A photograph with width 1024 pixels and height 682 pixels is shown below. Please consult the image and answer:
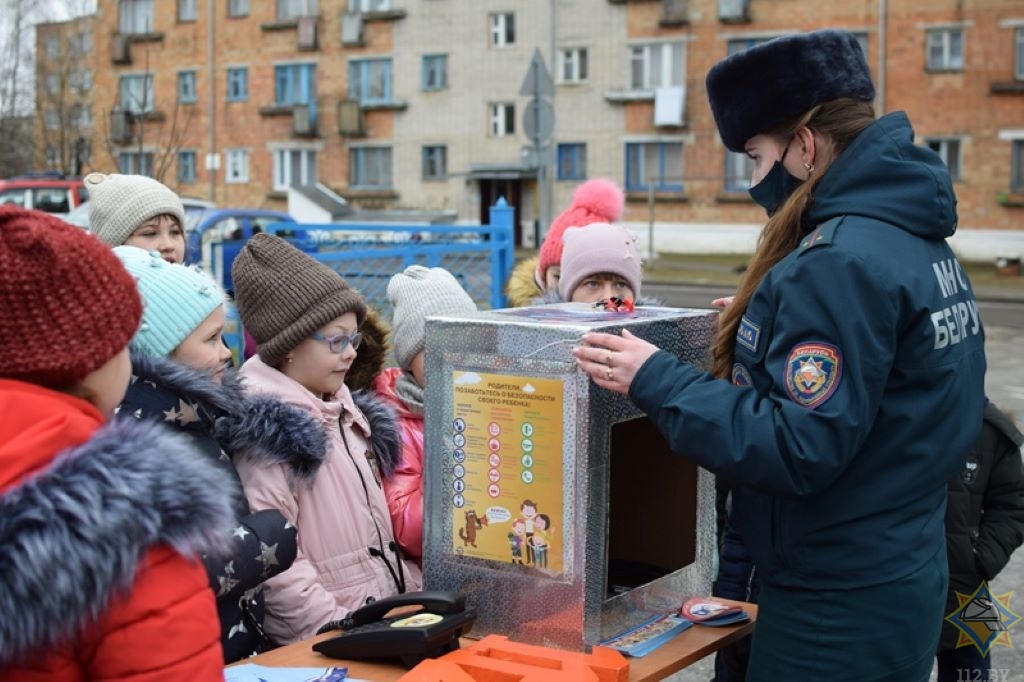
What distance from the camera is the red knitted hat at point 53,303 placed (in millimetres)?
1579

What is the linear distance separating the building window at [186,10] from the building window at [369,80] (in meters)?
6.47

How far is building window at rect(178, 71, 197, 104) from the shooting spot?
39.5 metres

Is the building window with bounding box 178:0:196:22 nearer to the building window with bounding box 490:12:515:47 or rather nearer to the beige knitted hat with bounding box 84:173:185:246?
the building window with bounding box 490:12:515:47

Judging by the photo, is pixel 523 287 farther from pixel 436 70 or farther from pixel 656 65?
pixel 436 70

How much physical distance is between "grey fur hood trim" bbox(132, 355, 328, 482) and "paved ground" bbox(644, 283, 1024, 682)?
2.60 m

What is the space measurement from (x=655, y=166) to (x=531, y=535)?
31664 millimetres

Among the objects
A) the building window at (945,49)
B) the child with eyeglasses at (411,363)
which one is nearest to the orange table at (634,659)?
the child with eyeglasses at (411,363)

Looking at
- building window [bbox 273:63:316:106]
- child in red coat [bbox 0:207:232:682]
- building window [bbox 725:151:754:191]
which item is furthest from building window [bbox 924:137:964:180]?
child in red coat [bbox 0:207:232:682]

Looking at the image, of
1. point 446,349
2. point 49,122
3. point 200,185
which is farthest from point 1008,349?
point 200,185

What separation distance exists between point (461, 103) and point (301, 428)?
33293mm

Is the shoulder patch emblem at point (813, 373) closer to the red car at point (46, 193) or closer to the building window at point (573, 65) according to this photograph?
the red car at point (46, 193)

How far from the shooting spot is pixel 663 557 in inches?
110

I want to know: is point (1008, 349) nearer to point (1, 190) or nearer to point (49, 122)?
point (1, 190)

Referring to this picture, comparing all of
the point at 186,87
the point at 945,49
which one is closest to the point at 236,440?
the point at 945,49
